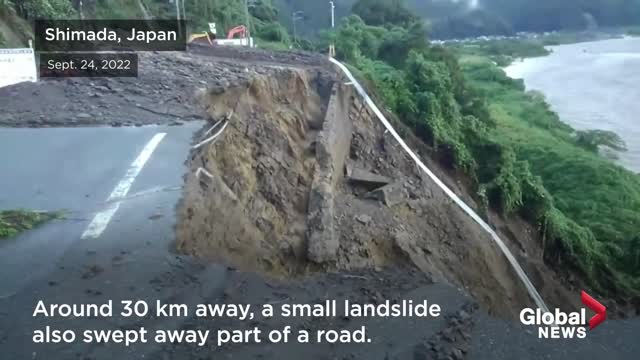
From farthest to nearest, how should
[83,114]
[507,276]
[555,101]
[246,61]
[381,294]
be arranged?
1. [555,101]
2. [246,61]
3. [507,276]
4. [83,114]
5. [381,294]

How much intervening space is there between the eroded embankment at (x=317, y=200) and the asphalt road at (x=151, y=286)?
402 millimetres

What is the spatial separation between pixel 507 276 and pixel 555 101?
37.5 meters

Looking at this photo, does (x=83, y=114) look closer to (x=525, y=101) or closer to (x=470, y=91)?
(x=470, y=91)

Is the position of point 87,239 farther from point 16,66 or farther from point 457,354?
point 16,66

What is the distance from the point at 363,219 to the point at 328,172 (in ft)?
3.49

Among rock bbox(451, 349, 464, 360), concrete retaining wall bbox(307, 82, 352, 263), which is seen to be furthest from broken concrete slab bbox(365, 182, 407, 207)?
rock bbox(451, 349, 464, 360)

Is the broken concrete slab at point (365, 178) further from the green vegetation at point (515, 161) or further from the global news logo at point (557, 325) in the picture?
the global news logo at point (557, 325)

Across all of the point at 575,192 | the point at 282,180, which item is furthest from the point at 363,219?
the point at 575,192

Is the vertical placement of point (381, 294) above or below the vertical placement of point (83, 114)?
below

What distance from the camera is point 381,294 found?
5.75m

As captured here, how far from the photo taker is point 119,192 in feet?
21.4

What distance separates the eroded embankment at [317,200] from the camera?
656cm

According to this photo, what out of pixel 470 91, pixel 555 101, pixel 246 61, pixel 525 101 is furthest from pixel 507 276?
pixel 555 101

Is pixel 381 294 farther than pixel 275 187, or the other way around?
pixel 275 187
